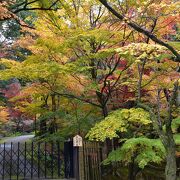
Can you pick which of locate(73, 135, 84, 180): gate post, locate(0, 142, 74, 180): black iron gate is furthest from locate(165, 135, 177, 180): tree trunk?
locate(0, 142, 74, 180): black iron gate

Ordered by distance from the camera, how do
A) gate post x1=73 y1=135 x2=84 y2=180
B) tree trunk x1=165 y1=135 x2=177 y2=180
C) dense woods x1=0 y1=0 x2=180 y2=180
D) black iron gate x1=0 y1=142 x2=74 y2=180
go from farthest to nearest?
black iron gate x1=0 y1=142 x2=74 y2=180
gate post x1=73 y1=135 x2=84 y2=180
dense woods x1=0 y1=0 x2=180 y2=180
tree trunk x1=165 y1=135 x2=177 y2=180

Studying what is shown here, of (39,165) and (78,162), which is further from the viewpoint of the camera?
(39,165)

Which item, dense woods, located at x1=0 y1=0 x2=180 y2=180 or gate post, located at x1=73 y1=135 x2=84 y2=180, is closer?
dense woods, located at x1=0 y1=0 x2=180 y2=180

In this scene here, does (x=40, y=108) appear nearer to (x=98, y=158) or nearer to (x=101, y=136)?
(x=98, y=158)

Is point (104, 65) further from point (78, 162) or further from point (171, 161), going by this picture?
point (171, 161)

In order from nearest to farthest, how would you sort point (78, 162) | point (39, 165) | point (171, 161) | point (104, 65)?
point (171, 161)
point (78, 162)
point (39, 165)
point (104, 65)

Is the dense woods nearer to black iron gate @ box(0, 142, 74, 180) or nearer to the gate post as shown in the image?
the gate post

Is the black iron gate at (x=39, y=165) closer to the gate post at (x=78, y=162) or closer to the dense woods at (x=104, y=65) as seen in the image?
the gate post at (x=78, y=162)

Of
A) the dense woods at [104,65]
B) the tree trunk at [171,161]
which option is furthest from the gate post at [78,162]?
the tree trunk at [171,161]

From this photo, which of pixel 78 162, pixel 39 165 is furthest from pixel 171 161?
pixel 39 165

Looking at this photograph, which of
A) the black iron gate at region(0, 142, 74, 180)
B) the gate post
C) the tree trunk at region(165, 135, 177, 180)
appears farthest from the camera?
the black iron gate at region(0, 142, 74, 180)

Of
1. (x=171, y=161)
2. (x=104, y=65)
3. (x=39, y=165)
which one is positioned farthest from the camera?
(x=104, y=65)

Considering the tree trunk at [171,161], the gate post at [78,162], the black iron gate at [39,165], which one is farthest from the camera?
the black iron gate at [39,165]

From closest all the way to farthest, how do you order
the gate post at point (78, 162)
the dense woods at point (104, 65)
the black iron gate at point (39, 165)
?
the dense woods at point (104, 65), the gate post at point (78, 162), the black iron gate at point (39, 165)
